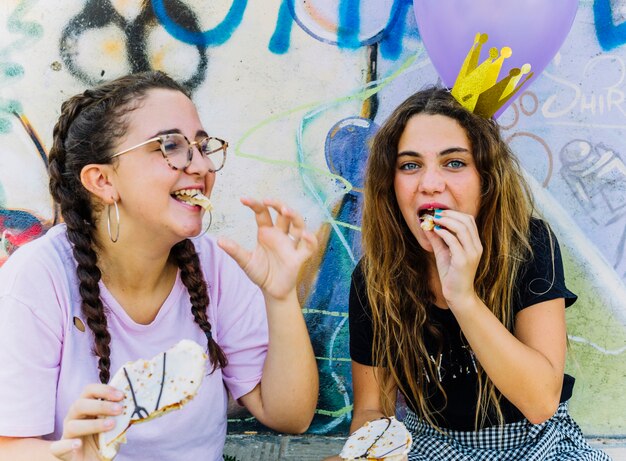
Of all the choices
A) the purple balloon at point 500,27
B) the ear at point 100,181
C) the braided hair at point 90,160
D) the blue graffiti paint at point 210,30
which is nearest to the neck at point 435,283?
the purple balloon at point 500,27

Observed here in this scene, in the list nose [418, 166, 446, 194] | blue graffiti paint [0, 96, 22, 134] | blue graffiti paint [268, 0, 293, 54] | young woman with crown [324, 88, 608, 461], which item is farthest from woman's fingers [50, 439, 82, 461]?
blue graffiti paint [268, 0, 293, 54]

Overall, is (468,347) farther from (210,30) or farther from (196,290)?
(210,30)

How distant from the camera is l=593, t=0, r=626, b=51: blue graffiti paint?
3176mm

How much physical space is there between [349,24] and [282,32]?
320 mm

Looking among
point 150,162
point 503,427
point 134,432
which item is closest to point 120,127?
point 150,162

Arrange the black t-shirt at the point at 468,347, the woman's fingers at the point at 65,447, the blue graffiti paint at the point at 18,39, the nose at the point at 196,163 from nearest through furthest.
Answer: the woman's fingers at the point at 65,447, the nose at the point at 196,163, the black t-shirt at the point at 468,347, the blue graffiti paint at the point at 18,39

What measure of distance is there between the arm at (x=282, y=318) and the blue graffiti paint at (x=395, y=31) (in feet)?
4.65

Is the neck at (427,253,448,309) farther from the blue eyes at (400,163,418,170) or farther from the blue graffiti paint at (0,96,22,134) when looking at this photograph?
the blue graffiti paint at (0,96,22,134)

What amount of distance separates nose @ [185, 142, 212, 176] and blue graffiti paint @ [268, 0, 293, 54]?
4.44 ft

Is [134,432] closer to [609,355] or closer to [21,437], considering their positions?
[21,437]

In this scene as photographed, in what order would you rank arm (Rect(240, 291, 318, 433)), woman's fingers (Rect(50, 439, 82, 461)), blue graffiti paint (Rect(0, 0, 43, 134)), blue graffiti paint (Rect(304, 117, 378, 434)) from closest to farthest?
woman's fingers (Rect(50, 439, 82, 461)) → arm (Rect(240, 291, 318, 433)) → blue graffiti paint (Rect(0, 0, 43, 134)) → blue graffiti paint (Rect(304, 117, 378, 434))

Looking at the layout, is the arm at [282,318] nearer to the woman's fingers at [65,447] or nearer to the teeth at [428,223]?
the teeth at [428,223]

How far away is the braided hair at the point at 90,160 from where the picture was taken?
199 cm

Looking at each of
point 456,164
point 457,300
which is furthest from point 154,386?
point 456,164
